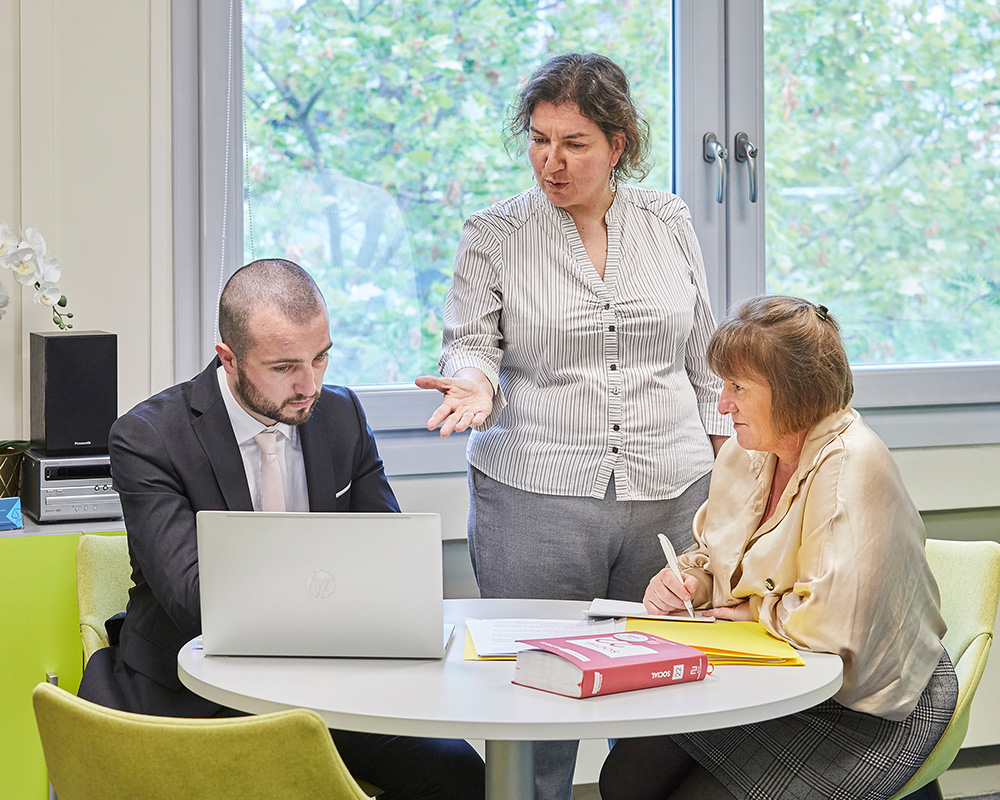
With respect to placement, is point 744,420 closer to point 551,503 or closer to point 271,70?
point 551,503

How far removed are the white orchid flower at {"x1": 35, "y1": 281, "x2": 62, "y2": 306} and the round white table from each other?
3.42 feet

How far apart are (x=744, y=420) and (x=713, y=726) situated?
2.08ft

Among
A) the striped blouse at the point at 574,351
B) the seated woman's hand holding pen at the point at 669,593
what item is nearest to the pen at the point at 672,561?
the seated woman's hand holding pen at the point at 669,593

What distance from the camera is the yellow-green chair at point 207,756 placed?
3.81 ft

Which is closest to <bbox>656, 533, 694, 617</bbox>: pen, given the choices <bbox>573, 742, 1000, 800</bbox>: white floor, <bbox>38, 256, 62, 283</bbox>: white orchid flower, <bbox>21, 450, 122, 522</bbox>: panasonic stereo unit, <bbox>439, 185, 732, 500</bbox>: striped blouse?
<bbox>439, 185, 732, 500</bbox>: striped blouse

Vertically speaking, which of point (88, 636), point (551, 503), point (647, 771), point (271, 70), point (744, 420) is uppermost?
point (271, 70)

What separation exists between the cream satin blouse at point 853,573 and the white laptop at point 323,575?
0.57m

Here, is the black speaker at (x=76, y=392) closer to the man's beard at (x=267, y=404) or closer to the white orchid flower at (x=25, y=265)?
the white orchid flower at (x=25, y=265)

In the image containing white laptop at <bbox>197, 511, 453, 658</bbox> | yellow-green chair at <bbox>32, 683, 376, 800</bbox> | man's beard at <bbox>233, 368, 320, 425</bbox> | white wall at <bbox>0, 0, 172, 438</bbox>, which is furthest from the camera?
white wall at <bbox>0, 0, 172, 438</bbox>

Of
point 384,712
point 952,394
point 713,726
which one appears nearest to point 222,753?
point 384,712

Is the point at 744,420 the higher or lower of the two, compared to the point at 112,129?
lower

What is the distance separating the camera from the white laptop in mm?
1457

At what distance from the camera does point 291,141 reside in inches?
110

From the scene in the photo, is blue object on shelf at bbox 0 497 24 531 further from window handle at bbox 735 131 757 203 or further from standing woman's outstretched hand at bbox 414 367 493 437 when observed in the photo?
window handle at bbox 735 131 757 203
